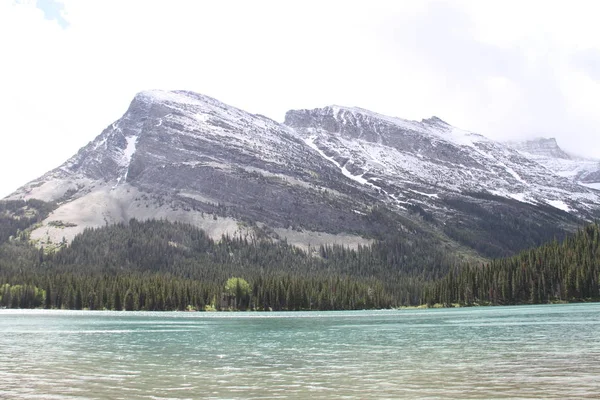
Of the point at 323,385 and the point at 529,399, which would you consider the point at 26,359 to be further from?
the point at 529,399

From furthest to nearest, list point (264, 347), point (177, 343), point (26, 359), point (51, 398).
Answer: point (177, 343) → point (264, 347) → point (26, 359) → point (51, 398)

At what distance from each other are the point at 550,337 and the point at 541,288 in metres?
137

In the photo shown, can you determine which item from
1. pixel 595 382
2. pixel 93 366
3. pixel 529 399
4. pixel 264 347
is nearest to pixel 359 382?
pixel 529 399

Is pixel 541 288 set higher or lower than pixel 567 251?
lower

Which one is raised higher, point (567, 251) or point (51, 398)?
point (567, 251)

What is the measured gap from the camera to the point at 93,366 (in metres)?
42.1

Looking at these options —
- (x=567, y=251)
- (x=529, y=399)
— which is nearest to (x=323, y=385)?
(x=529, y=399)

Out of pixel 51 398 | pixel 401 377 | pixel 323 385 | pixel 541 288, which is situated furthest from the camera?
pixel 541 288

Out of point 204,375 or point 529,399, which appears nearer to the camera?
point 529,399

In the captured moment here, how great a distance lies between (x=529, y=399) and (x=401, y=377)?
9543 mm

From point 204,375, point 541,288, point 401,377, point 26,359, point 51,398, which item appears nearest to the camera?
point 51,398

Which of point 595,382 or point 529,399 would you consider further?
point 595,382

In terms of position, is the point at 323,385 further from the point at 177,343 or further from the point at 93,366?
the point at 177,343

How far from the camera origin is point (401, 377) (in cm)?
3397
